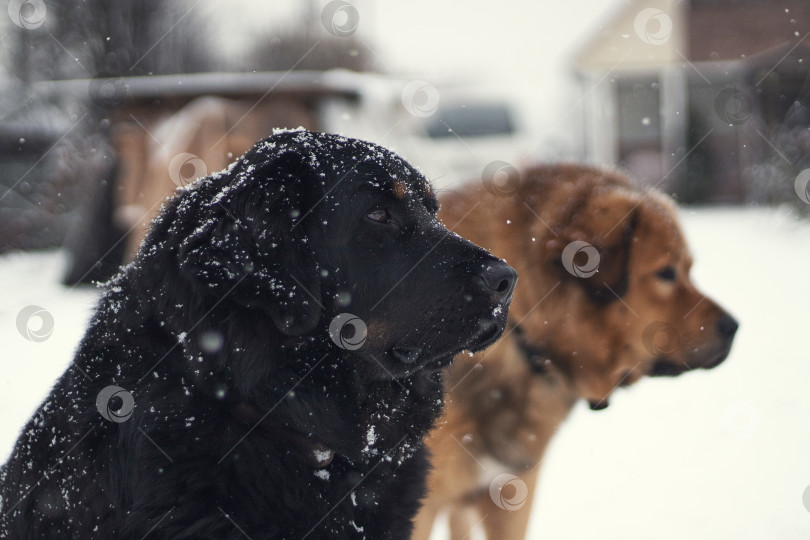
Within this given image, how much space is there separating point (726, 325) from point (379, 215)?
5.62 ft

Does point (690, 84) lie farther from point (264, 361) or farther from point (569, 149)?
A: point (264, 361)

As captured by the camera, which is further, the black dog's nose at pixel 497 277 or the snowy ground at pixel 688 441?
Result: the snowy ground at pixel 688 441

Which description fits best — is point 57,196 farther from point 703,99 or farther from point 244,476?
point 703,99

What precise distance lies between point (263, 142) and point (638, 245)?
1632 millimetres

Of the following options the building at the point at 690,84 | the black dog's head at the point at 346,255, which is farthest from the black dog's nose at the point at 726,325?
the building at the point at 690,84

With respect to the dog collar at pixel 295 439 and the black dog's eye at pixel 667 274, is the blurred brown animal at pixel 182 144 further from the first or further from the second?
the dog collar at pixel 295 439

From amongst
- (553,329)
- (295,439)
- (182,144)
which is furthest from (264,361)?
(182,144)

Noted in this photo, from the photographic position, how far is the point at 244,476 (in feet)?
5.99

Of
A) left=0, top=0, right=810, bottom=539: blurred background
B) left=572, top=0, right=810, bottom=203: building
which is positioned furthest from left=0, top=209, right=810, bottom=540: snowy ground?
left=572, top=0, right=810, bottom=203: building

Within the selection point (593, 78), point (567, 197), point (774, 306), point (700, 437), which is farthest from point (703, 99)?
point (567, 197)

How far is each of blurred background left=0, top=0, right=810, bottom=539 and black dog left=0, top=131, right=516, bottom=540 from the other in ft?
5.50

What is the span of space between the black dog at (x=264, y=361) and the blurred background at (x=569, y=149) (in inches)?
66.0

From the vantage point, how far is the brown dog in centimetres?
283

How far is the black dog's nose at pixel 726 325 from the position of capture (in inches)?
114
